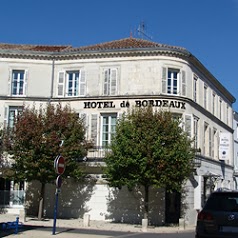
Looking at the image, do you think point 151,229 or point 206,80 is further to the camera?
point 206,80

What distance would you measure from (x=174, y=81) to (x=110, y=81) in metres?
4.07

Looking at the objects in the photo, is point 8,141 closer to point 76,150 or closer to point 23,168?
point 23,168

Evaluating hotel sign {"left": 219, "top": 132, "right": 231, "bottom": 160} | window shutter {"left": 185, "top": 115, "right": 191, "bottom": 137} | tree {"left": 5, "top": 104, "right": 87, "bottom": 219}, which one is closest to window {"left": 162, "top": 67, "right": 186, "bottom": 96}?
window shutter {"left": 185, "top": 115, "right": 191, "bottom": 137}

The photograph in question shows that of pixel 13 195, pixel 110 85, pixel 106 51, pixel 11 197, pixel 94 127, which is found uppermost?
pixel 106 51

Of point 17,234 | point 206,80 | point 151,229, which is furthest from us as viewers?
point 206,80

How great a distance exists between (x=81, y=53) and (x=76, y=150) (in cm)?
746

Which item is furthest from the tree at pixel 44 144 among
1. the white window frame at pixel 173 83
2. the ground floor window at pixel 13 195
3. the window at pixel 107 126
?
the white window frame at pixel 173 83

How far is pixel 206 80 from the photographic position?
34.4 m

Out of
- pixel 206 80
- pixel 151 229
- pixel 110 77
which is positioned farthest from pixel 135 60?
pixel 151 229

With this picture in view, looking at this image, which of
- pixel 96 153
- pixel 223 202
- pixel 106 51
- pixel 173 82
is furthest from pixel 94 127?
pixel 223 202

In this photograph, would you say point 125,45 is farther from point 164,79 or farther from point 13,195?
point 13,195

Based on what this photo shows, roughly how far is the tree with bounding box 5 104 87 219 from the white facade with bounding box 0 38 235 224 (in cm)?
282

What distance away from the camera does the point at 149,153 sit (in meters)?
24.1

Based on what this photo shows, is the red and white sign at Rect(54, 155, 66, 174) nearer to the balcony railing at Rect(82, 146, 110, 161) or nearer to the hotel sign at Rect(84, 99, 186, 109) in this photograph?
the balcony railing at Rect(82, 146, 110, 161)
